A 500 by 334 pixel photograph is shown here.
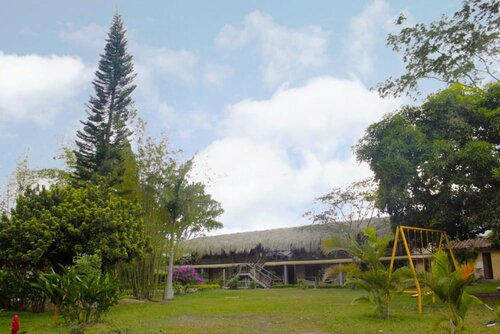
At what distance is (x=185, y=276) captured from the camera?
25.9 m

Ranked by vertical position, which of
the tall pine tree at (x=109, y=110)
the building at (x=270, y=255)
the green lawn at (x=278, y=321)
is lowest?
the green lawn at (x=278, y=321)

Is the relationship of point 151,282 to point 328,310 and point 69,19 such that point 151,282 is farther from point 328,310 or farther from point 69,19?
point 69,19

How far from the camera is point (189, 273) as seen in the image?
2614 centimetres

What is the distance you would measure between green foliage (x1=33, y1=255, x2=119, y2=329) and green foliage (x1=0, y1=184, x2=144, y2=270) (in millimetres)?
2996

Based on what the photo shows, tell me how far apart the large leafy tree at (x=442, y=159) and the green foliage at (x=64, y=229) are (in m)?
6.90

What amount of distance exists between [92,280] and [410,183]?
27.3 ft

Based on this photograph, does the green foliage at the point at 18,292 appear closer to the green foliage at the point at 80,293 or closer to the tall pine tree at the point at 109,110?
the green foliage at the point at 80,293

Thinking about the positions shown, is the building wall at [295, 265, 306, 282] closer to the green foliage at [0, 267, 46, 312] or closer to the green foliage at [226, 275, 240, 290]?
the green foliage at [226, 275, 240, 290]

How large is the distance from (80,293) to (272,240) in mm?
19624

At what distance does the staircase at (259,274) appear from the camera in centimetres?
2562

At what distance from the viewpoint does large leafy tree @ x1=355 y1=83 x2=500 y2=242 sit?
1130 cm

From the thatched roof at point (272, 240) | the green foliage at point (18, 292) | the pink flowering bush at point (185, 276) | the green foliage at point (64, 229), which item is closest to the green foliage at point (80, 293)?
the green foliage at point (64, 229)

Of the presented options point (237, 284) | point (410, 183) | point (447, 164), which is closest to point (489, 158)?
point (447, 164)

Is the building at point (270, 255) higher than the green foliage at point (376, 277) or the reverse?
higher
